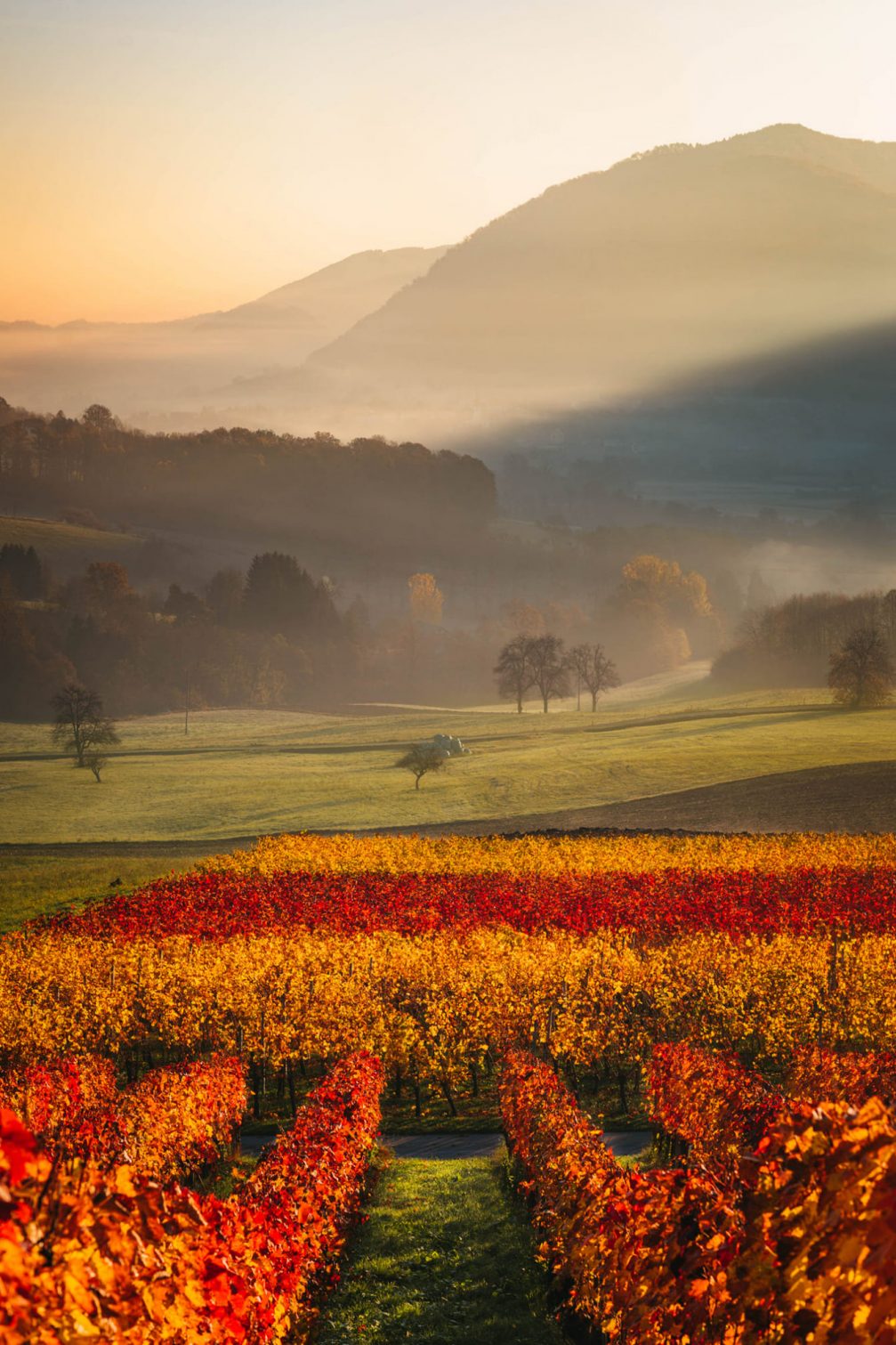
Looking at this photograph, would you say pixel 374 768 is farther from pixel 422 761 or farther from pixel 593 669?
pixel 593 669

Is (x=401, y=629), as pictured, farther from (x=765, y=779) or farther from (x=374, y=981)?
(x=374, y=981)

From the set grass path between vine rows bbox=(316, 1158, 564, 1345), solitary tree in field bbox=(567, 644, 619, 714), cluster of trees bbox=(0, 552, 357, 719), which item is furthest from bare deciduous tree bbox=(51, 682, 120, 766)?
grass path between vine rows bbox=(316, 1158, 564, 1345)

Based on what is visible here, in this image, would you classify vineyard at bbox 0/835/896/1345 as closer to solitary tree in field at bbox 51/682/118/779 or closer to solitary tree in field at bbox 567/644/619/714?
solitary tree in field at bbox 51/682/118/779

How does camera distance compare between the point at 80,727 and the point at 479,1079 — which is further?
the point at 80,727

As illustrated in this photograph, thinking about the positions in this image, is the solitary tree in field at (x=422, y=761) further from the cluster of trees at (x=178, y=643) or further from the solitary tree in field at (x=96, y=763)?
the cluster of trees at (x=178, y=643)

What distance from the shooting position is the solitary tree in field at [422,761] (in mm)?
75250

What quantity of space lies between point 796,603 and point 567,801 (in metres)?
69.1

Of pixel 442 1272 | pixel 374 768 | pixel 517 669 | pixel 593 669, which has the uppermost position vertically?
pixel 517 669

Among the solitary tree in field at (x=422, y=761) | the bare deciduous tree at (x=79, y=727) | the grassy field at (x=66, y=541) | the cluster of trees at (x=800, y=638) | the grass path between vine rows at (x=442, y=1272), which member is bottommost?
the grass path between vine rows at (x=442, y=1272)

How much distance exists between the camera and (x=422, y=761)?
249ft

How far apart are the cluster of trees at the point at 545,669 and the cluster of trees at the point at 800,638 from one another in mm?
17197

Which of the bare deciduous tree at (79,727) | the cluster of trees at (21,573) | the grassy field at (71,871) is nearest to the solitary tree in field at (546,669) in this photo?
the bare deciduous tree at (79,727)

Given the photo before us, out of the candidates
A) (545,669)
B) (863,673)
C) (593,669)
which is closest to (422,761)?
(863,673)

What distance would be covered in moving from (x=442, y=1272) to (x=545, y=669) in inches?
4085
